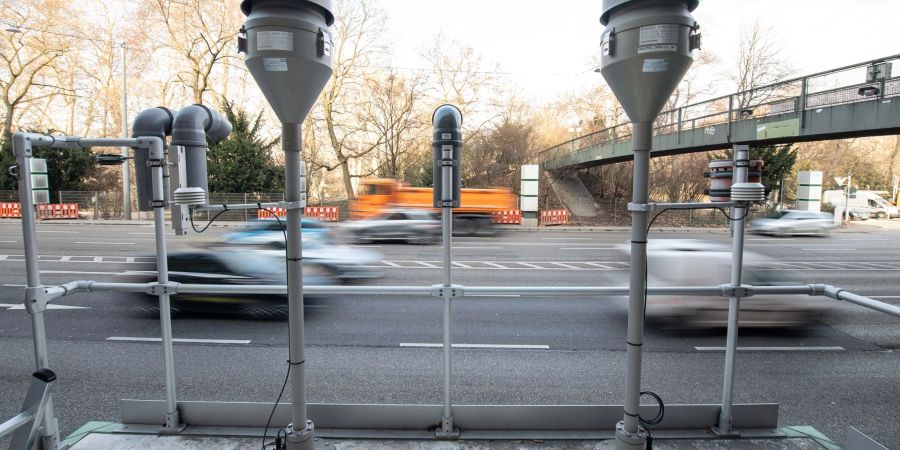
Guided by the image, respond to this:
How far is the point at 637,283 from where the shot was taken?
296 centimetres

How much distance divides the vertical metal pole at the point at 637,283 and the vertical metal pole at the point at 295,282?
6.27ft

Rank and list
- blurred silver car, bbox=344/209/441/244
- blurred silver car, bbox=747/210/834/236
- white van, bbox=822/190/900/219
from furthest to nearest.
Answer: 1. white van, bbox=822/190/900/219
2. blurred silver car, bbox=747/210/834/236
3. blurred silver car, bbox=344/209/441/244

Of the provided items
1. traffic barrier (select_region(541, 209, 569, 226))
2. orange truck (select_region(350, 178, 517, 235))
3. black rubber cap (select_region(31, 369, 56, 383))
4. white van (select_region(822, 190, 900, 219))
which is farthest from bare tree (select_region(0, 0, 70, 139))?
white van (select_region(822, 190, 900, 219))

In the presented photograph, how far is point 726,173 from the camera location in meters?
3.32

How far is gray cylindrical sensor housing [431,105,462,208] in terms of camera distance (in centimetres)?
336

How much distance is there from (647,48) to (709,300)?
5478 millimetres

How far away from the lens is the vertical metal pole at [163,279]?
3277mm

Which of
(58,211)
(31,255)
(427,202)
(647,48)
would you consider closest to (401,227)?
(427,202)

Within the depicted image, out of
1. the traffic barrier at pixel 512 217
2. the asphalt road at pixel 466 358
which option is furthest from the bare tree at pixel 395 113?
the asphalt road at pixel 466 358

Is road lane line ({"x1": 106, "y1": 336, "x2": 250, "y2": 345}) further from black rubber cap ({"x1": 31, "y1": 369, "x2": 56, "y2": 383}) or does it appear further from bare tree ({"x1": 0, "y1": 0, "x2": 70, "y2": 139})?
bare tree ({"x1": 0, "y1": 0, "x2": 70, "y2": 139})

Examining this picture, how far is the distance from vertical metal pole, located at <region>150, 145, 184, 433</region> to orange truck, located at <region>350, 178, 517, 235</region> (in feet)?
57.1

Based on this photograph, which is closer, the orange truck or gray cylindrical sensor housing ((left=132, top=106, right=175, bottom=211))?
gray cylindrical sensor housing ((left=132, top=106, right=175, bottom=211))

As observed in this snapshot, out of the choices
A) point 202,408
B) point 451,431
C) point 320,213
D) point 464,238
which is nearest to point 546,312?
point 451,431

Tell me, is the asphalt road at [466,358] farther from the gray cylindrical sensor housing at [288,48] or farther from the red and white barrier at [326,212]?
the red and white barrier at [326,212]
